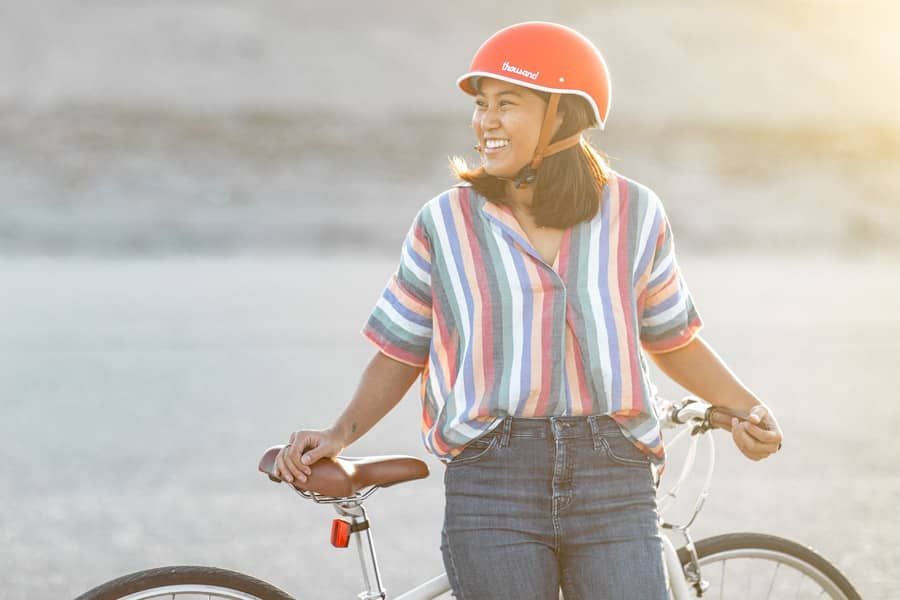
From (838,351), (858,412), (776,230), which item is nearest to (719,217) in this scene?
(776,230)

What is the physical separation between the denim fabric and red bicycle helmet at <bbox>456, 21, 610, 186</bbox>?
0.59 meters

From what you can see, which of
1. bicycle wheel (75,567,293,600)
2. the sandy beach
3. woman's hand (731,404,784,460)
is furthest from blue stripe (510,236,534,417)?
the sandy beach

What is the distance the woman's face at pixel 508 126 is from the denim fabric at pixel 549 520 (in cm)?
56

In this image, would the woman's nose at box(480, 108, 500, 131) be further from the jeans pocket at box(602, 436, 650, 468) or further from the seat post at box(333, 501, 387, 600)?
the seat post at box(333, 501, 387, 600)

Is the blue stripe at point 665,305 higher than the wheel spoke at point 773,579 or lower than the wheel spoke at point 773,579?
higher

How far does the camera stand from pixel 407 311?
3094 millimetres

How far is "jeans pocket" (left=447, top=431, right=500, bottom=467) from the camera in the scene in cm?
291

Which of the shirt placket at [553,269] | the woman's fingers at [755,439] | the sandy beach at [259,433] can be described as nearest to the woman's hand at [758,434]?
the woman's fingers at [755,439]

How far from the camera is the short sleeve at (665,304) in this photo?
10.2ft

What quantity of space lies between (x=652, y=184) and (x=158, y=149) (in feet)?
35.4

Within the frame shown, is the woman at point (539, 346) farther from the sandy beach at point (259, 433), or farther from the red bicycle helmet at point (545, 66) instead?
the sandy beach at point (259, 433)

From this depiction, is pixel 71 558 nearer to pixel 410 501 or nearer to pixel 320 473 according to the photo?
pixel 410 501

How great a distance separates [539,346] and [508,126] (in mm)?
489

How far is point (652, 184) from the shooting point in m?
30.1
